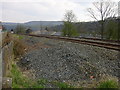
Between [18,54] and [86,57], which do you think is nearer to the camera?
[86,57]

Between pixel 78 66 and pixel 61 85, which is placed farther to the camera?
pixel 78 66

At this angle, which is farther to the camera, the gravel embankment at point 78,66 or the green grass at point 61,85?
the gravel embankment at point 78,66

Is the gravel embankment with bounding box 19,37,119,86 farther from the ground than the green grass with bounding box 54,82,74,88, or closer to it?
farther from the ground

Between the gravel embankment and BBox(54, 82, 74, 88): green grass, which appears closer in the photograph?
BBox(54, 82, 74, 88): green grass

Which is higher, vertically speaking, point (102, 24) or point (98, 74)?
point (102, 24)

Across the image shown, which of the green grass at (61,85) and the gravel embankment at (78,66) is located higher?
the gravel embankment at (78,66)

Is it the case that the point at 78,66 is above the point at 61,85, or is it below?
above

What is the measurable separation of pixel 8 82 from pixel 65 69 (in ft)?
11.4

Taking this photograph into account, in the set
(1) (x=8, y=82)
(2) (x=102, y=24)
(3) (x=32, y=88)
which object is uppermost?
(2) (x=102, y=24)

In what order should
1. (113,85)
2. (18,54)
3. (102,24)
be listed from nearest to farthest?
(113,85)
(18,54)
(102,24)

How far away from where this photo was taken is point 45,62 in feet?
33.0

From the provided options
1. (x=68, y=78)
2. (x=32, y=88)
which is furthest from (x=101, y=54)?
(x=32, y=88)

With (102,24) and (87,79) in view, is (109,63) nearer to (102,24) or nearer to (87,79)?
(87,79)

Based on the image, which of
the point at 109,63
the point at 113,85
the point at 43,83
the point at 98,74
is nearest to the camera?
the point at 113,85
